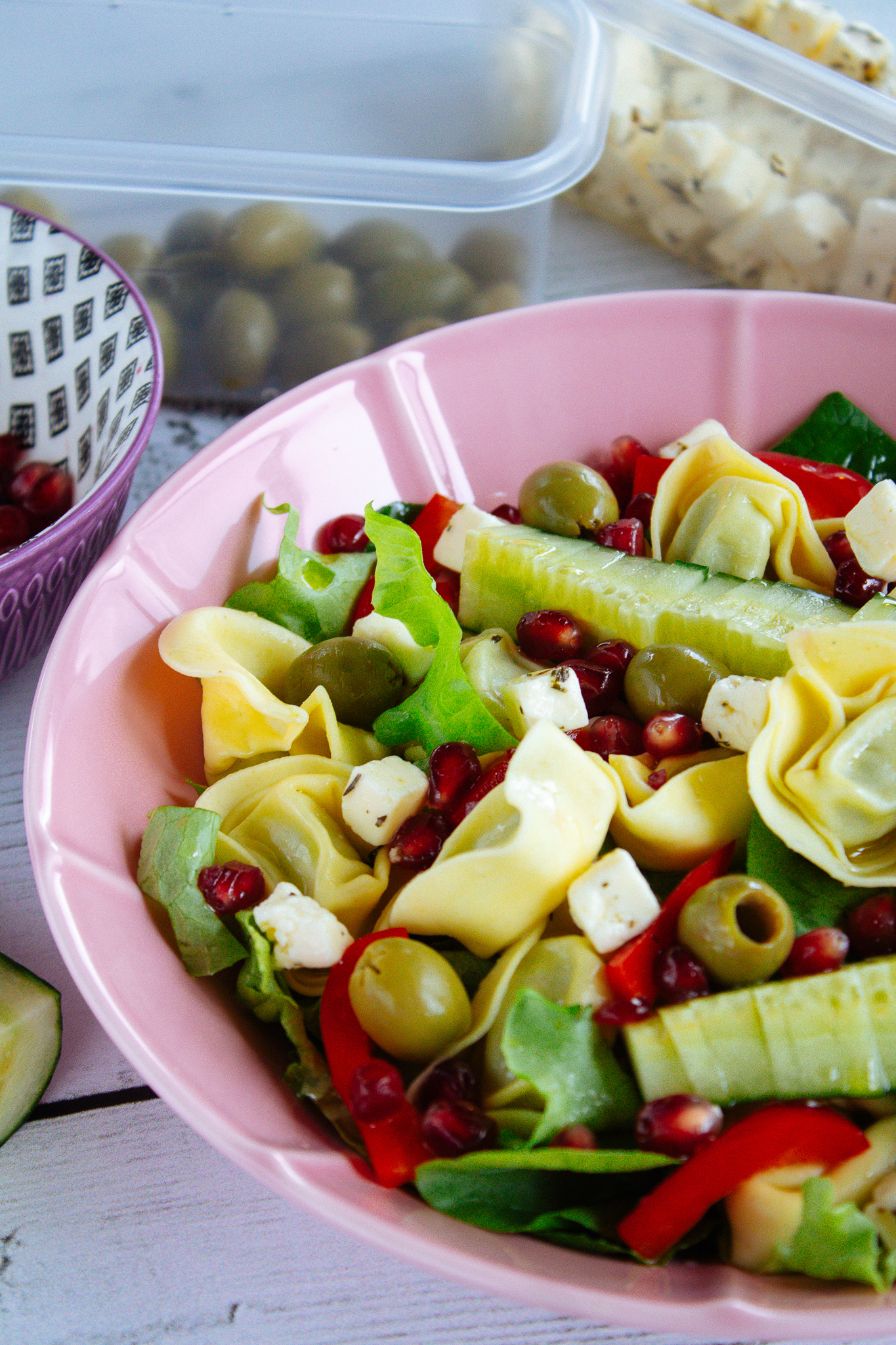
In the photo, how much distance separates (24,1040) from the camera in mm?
2240

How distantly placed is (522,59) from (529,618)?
2281 millimetres

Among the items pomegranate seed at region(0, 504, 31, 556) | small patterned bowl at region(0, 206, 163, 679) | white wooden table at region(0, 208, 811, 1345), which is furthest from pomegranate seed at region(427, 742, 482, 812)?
pomegranate seed at region(0, 504, 31, 556)

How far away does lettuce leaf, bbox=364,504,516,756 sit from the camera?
2227 millimetres

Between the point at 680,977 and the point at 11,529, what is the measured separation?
210 centimetres

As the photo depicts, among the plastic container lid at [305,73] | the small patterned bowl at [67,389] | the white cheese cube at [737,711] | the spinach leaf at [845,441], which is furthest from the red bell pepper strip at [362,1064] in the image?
the plastic container lid at [305,73]

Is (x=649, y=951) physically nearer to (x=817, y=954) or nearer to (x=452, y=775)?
(x=817, y=954)

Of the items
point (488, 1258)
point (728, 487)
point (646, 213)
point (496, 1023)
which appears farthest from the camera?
point (646, 213)

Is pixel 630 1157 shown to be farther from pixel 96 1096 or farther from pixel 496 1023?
pixel 96 1096

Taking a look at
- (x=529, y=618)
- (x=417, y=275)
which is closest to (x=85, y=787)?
(x=529, y=618)

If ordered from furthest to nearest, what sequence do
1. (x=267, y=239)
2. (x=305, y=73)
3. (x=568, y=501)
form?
(x=305, y=73) < (x=267, y=239) < (x=568, y=501)

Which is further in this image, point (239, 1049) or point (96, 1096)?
A: point (96, 1096)

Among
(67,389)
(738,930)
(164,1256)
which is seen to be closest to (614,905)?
(738,930)

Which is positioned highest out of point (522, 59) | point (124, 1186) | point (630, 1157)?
point (522, 59)

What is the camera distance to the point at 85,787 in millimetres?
2170
